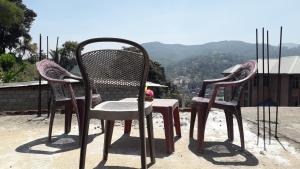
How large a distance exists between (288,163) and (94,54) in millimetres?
2081

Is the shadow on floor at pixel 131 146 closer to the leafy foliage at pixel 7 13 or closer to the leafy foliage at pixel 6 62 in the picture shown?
the leafy foliage at pixel 6 62

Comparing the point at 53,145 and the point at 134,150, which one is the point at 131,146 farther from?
the point at 53,145

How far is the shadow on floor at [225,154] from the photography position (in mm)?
3371

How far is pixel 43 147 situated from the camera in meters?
3.89

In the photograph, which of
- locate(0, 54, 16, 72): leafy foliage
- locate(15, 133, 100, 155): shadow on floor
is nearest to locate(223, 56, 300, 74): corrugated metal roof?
locate(0, 54, 16, 72): leafy foliage

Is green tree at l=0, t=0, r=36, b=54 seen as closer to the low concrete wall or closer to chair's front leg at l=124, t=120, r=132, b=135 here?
the low concrete wall

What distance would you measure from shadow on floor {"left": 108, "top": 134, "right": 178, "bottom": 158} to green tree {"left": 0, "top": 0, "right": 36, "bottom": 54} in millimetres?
25921

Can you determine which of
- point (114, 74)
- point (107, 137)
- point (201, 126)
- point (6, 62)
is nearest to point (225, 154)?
point (201, 126)

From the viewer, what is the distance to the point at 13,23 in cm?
2944

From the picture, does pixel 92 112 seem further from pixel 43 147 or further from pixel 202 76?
Result: pixel 202 76

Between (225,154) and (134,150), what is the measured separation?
95 cm

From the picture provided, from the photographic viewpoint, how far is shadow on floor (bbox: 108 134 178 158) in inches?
144

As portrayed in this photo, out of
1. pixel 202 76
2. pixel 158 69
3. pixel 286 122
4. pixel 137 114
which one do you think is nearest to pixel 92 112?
pixel 137 114

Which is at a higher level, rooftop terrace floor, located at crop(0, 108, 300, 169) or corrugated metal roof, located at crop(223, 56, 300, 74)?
corrugated metal roof, located at crop(223, 56, 300, 74)
